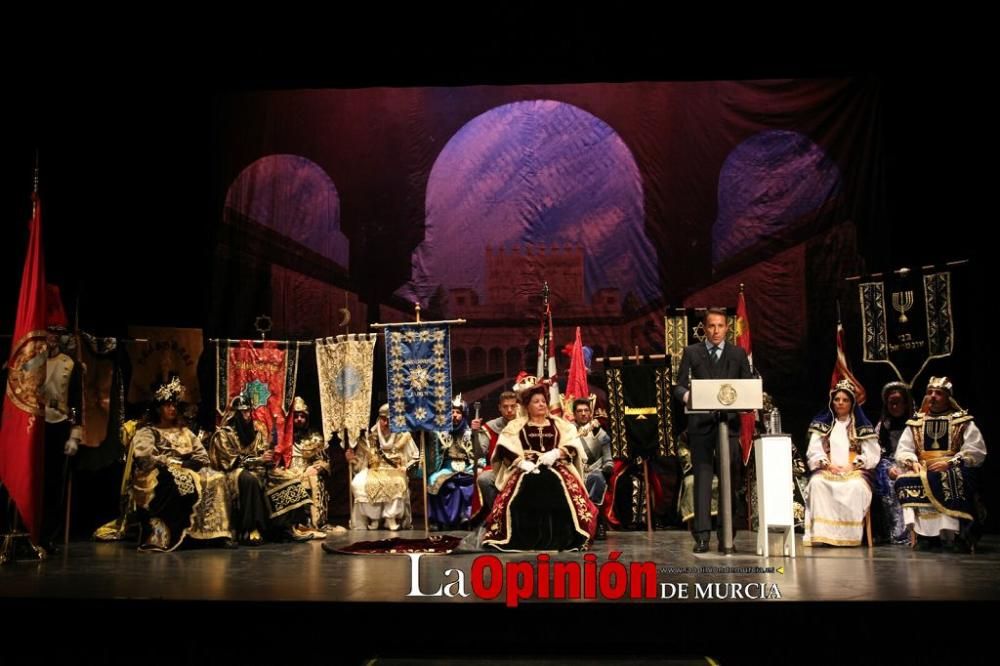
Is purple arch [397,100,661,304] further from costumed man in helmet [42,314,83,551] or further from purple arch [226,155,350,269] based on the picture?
costumed man in helmet [42,314,83,551]

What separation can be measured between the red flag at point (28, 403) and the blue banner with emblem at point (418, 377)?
273 cm

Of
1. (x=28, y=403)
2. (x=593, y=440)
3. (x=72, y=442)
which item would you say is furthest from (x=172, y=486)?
(x=593, y=440)

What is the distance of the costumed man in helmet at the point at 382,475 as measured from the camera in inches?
383

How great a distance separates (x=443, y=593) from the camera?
17.2 feet

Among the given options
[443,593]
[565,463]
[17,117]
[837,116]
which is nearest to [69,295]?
[17,117]

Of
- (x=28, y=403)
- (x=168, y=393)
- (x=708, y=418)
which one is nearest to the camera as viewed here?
(x=708, y=418)

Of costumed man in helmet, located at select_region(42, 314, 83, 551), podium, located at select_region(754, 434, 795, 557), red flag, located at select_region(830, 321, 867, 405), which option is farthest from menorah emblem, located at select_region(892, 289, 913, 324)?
costumed man in helmet, located at select_region(42, 314, 83, 551)

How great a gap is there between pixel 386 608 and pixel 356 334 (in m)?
4.87

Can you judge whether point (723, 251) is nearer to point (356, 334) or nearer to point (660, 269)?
point (660, 269)

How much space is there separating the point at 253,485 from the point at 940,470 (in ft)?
17.0

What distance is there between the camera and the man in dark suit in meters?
6.98

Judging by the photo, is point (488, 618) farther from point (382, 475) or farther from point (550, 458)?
point (382, 475)

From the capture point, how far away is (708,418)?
704 centimetres

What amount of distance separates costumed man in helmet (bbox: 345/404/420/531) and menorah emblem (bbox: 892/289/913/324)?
4457 millimetres
